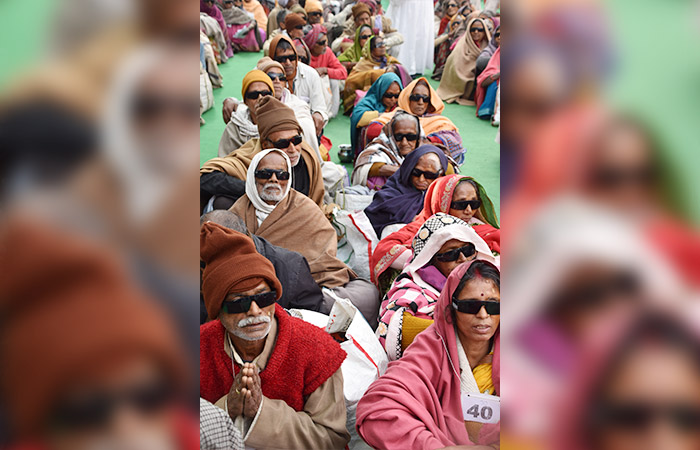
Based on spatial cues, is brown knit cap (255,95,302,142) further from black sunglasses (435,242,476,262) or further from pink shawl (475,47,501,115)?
pink shawl (475,47,501,115)

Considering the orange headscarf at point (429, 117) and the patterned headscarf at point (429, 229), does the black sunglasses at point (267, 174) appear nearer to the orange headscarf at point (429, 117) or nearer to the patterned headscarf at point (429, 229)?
the patterned headscarf at point (429, 229)

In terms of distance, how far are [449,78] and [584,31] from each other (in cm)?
890

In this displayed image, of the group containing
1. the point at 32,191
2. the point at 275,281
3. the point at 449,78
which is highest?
the point at 32,191

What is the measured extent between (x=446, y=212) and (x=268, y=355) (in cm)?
200

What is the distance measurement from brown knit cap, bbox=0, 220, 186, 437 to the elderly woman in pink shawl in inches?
67.4

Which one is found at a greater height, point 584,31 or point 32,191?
point 584,31

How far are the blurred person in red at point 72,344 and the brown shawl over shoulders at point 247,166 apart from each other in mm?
4001

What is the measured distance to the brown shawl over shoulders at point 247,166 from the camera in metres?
4.46

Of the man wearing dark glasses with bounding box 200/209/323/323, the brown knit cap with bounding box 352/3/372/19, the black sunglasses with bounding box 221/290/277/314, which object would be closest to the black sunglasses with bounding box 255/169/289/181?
the man wearing dark glasses with bounding box 200/209/323/323

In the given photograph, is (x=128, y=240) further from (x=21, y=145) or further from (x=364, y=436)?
(x=364, y=436)

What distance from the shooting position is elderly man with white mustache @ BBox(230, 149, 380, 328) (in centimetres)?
375

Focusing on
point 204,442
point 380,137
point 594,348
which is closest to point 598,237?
point 594,348

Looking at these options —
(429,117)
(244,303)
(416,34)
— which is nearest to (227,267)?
(244,303)

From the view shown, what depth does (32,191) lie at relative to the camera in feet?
1.53
